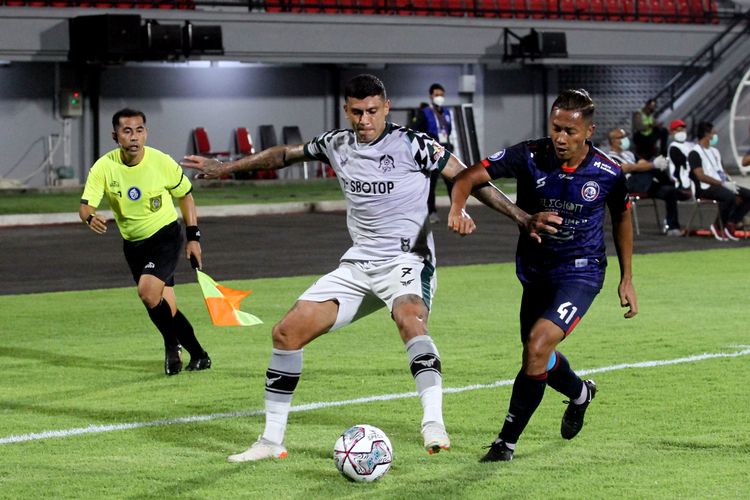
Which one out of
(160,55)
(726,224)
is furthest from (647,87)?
(726,224)

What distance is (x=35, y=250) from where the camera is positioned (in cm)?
2048

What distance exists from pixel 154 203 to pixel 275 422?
12.3 feet

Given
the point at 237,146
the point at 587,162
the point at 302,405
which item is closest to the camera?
the point at 587,162

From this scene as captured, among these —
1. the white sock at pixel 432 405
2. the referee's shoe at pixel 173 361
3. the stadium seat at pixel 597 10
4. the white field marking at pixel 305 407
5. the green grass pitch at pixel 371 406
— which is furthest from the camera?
the stadium seat at pixel 597 10

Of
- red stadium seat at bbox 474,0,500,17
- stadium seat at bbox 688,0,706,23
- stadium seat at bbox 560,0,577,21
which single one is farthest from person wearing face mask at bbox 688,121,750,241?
stadium seat at bbox 688,0,706,23

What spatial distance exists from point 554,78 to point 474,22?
5674 mm

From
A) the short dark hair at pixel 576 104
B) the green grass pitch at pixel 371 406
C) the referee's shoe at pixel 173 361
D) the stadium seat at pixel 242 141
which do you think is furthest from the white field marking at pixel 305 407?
the stadium seat at pixel 242 141

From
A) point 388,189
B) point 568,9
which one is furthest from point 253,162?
point 568,9

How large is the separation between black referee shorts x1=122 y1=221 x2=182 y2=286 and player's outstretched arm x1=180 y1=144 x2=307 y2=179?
8.84ft

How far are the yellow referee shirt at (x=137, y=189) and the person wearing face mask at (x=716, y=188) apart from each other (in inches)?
485

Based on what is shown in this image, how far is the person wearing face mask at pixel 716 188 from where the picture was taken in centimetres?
2128

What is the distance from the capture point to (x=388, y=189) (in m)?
7.55

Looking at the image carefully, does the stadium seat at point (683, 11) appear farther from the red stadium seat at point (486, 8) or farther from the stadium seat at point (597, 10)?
the red stadium seat at point (486, 8)

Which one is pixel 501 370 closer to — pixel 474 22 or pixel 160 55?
pixel 160 55
